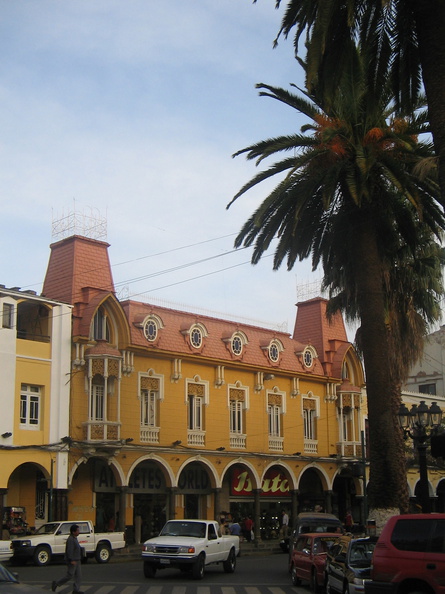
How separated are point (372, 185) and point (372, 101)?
4.97 metres

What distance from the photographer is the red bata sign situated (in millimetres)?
45344

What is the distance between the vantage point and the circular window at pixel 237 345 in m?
45.5

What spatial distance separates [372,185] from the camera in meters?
24.5

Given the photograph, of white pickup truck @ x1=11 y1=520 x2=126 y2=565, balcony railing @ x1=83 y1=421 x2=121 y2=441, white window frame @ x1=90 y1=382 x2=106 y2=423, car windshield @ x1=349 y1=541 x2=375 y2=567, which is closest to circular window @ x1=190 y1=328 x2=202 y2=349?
white window frame @ x1=90 y1=382 x2=106 y2=423

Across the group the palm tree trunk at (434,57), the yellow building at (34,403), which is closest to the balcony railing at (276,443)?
the yellow building at (34,403)

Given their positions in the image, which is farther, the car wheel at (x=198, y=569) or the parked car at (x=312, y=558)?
the car wheel at (x=198, y=569)

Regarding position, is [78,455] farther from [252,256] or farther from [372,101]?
[372,101]

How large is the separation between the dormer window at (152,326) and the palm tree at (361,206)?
15013 mm

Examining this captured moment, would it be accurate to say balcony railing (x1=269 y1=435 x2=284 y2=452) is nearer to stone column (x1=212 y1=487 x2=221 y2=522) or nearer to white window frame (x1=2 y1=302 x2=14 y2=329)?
stone column (x1=212 y1=487 x2=221 y2=522)

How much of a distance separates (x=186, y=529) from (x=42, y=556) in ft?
20.1

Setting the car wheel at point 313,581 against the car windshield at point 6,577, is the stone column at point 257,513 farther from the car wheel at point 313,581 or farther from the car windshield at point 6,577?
the car windshield at point 6,577

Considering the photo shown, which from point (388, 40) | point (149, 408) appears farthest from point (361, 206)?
point (149, 408)

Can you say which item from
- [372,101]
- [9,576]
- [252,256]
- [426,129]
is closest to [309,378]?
[252,256]

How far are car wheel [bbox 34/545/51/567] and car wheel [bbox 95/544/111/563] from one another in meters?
2.61
